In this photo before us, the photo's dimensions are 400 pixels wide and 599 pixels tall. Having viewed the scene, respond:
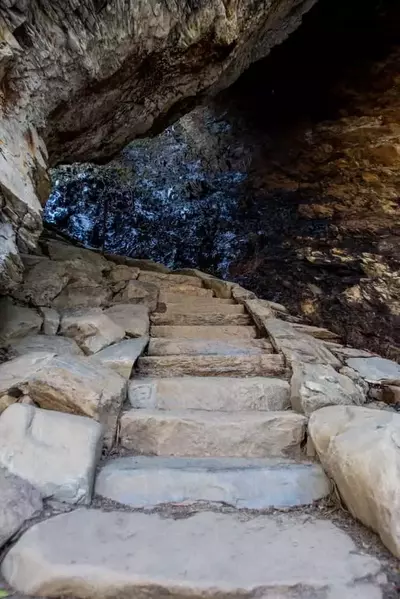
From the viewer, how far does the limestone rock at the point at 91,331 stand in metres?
3.04

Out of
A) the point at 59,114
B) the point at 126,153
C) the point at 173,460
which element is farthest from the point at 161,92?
the point at 126,153

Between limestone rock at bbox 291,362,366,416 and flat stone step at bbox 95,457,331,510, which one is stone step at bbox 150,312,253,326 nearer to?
limestone rock at bbox 291,362,366,416

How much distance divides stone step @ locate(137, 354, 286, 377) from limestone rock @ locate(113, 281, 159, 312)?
4.44 feet

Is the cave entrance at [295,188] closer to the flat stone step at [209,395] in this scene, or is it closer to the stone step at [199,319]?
the stone step at [199,319]

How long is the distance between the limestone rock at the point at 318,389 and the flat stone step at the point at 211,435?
0.45ft

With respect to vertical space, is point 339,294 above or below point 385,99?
below

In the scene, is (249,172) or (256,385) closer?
(256,385)

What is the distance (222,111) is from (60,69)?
636 centimetres

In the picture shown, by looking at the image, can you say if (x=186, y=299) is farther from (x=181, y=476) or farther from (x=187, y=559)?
(x=187, y=559)

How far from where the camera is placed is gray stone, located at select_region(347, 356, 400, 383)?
2.87 meters

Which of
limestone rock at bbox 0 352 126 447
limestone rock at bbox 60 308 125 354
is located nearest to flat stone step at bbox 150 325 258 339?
limestone rock at bbox 60 308 125 354

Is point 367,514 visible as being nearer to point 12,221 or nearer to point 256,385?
point 256,385

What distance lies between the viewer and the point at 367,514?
1542 millimetres

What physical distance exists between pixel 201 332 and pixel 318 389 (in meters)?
1.42
